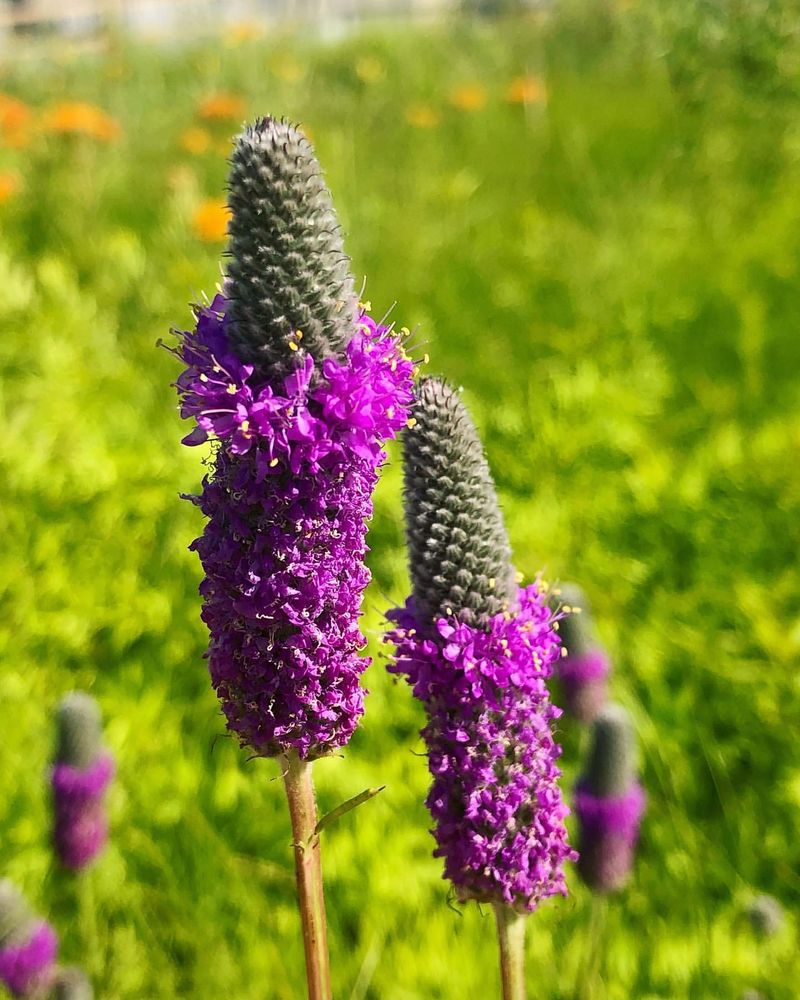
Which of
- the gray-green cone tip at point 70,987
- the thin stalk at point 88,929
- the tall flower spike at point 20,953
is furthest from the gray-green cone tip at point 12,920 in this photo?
the thin stalk at point 88,929

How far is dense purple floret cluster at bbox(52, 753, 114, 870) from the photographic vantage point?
2488mm

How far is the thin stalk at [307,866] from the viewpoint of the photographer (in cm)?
143

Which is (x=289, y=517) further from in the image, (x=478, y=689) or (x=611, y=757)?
(x=611, y=757)

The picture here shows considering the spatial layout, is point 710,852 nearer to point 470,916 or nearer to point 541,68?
point 470,916

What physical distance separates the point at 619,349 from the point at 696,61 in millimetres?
2391

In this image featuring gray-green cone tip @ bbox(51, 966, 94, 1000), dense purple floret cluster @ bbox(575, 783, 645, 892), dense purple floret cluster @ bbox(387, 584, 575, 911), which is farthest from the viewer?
dense purple floret cluster @ bbox(575, 783, 645, 892)

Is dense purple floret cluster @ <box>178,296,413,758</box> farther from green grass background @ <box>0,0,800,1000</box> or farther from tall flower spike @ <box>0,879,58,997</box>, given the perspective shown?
tall flower spike @ <box>0,879,58,997</box>

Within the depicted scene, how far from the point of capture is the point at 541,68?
10.6m

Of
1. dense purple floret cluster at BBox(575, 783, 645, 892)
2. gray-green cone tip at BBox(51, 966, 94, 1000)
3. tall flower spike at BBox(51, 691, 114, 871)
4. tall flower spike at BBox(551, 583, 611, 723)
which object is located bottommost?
gray-green cone tip at BBox(51, 966, 94, 1000)

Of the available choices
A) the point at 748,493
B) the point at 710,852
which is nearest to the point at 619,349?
the point at 748,493

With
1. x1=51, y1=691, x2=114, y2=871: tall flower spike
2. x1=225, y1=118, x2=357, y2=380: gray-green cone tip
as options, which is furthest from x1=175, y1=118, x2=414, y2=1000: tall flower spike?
x1=51, y1=691, x2=114, y2=871: tall flower spike

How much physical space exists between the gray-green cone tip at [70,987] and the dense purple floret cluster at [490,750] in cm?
111

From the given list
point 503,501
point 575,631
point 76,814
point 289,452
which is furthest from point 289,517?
point 503,501

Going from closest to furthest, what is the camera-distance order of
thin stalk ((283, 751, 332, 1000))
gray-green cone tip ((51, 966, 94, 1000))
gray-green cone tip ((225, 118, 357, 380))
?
gray-green cone tip ((225, 118, 357, 380)) < thin stalk ((283, 751, 332, 1000)) < gray-green cone tip ((51, 966, 94, 1000))
